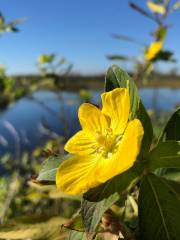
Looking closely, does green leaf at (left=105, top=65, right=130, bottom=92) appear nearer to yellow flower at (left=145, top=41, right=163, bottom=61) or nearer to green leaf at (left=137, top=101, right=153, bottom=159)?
green leaf at (left=137, top=101, right=153, bottom=159)

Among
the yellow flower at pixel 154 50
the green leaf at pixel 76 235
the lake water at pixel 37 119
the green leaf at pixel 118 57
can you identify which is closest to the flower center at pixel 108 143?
the green leaf at pixel 76 235

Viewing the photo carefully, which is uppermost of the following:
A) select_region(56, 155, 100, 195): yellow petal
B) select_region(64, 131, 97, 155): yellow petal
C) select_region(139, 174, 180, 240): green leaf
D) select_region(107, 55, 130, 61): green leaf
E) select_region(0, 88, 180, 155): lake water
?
select_region(107, 55, 130, 61): green leaf

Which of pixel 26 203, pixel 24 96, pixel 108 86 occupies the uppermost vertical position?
pixel 108 86

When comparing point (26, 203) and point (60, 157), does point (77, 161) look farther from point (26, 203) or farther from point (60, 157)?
point (26, 203)

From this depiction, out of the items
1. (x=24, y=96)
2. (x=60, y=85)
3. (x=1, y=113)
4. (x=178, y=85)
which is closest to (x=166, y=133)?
(x=60, y=85)

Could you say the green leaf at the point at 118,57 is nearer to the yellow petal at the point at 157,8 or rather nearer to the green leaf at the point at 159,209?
the yellow petal at the point at 157,8

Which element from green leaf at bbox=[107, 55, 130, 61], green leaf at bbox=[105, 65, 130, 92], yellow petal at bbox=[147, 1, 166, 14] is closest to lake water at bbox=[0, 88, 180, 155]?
green leaf at bbox=[107, 55, 130, 61]

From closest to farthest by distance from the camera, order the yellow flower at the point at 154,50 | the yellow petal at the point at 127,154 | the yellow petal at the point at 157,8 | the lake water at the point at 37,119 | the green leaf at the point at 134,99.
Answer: the yellow petal at the point at 127,154
the green leaf at the point at 134,99
the yellow flower at the point at 154,50
the yellow petal at the point at 157,8
the lake water at the point at 37,119
